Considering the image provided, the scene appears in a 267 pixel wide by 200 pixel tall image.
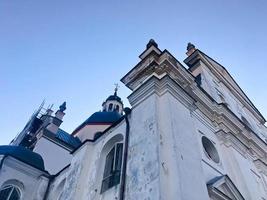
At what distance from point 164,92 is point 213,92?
216 inches

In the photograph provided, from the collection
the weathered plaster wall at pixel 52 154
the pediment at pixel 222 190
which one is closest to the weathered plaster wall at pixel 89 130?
the weathered plaster wall at pixel 52 154

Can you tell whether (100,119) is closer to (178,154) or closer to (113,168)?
(113,168)

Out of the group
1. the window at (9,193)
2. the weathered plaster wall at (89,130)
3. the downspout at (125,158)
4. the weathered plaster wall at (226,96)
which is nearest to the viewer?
the downspout at (125,158)

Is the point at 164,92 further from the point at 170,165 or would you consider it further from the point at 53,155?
the point at 53,155

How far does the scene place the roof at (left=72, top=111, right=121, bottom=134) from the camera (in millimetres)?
23733

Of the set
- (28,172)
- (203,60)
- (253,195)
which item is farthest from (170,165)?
(203,60)

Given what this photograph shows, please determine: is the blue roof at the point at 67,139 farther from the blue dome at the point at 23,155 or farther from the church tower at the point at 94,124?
the blue dome at the point at 23,155

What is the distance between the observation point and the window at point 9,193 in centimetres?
1118

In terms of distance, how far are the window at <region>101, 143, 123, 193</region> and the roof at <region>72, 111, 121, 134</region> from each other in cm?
1412

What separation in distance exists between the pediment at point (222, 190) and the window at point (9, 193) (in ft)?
26.6

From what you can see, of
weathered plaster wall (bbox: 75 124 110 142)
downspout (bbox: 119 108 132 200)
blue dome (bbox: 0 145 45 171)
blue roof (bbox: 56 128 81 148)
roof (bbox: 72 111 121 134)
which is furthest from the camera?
roof (bbox: 72 111 121 134)

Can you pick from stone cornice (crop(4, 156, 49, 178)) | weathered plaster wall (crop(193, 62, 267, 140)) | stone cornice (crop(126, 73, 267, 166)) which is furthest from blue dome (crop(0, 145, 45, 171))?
weathered plaster wall (crop(193, 62, 267, 140))

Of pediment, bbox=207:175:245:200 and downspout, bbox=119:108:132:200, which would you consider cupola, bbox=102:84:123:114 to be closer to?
downspout, bbox=119:108:132:200

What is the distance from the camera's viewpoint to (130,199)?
606cm
